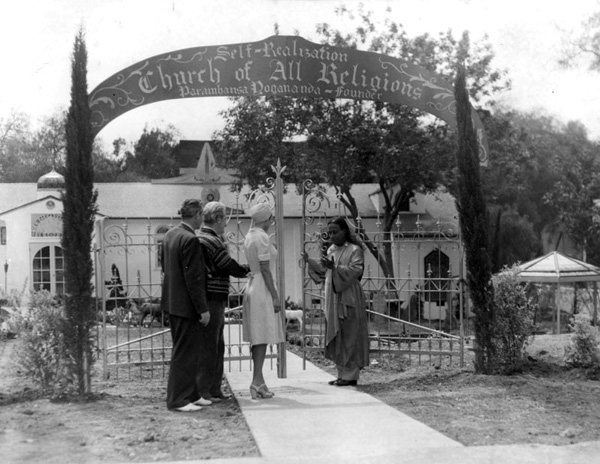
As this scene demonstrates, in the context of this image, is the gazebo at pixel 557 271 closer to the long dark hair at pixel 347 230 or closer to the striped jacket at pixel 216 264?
the long dark hair at pixel 347 230

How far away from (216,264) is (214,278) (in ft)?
0.50

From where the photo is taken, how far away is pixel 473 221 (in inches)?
355

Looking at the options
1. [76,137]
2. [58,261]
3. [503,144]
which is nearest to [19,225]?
[58,261]

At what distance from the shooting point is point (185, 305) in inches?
281

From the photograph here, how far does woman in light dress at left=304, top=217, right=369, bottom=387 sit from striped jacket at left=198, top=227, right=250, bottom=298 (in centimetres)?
146

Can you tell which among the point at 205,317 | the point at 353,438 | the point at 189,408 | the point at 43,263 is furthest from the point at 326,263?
the point at 43,263

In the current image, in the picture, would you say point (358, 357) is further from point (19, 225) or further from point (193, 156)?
point (193, 156)

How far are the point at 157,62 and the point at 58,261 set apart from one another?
63.8ft

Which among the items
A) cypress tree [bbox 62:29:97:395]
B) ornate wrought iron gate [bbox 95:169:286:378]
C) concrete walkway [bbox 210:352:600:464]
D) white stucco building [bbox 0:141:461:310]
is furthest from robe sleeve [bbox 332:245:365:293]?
white stucco building [bbox 0:141:461:310]

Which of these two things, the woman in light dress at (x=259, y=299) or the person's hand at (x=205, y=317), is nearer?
the person's hand at (x=205, y=317)

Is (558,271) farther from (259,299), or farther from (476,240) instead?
(259,299)

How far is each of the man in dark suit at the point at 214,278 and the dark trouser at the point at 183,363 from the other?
162 millimetres

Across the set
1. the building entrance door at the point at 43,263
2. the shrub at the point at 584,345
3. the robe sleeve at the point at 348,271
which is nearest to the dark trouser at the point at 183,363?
the robe sleeve at the point at 348,271

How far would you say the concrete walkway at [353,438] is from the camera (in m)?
5.33
